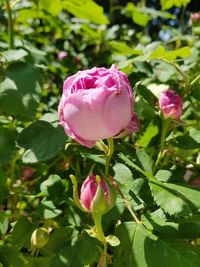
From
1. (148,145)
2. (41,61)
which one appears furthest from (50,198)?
(41,61)

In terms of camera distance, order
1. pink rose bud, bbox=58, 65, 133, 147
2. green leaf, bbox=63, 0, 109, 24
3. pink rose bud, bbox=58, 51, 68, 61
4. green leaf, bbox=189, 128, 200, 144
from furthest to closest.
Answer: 1. pink rose bud, bbox=58, 51, 68, 61
2. green leaf, bbox=63, 0, 109, 24
3. green leaf, bbox=189, 128, 200, 144
4. pink rose bud, bbox=58, 65, 133, 147

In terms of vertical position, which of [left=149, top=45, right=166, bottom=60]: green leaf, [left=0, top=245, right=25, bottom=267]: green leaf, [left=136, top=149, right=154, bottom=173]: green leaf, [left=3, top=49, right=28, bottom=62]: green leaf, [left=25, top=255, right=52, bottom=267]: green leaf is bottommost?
[left=25, top=255, right=52, bottom=267]: green leaf

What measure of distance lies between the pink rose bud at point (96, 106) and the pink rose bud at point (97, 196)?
0.06 meters

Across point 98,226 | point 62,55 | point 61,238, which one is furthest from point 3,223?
point 62,55

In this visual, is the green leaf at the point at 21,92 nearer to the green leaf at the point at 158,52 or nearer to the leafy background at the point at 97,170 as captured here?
the leafy background at the point at 97,170

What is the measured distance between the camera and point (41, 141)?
76 centimetres

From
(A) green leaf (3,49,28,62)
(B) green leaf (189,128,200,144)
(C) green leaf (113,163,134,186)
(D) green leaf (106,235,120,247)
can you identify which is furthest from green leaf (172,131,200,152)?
(A) green leaf (3,49,28,62)

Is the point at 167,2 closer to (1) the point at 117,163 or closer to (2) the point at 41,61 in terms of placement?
(2) the point at 41,61

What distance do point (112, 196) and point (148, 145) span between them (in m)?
0.24

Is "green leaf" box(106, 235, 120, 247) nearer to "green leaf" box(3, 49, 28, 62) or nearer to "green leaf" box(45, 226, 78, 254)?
"green leaf" box(45, 226, 78, 254)

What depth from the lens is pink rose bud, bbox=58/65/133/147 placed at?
1.99 ft

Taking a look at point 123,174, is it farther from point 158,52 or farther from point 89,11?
point 89,11

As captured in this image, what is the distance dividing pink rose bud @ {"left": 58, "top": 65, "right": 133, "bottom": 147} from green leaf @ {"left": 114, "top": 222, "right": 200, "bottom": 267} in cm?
14

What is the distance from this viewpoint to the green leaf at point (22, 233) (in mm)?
812
